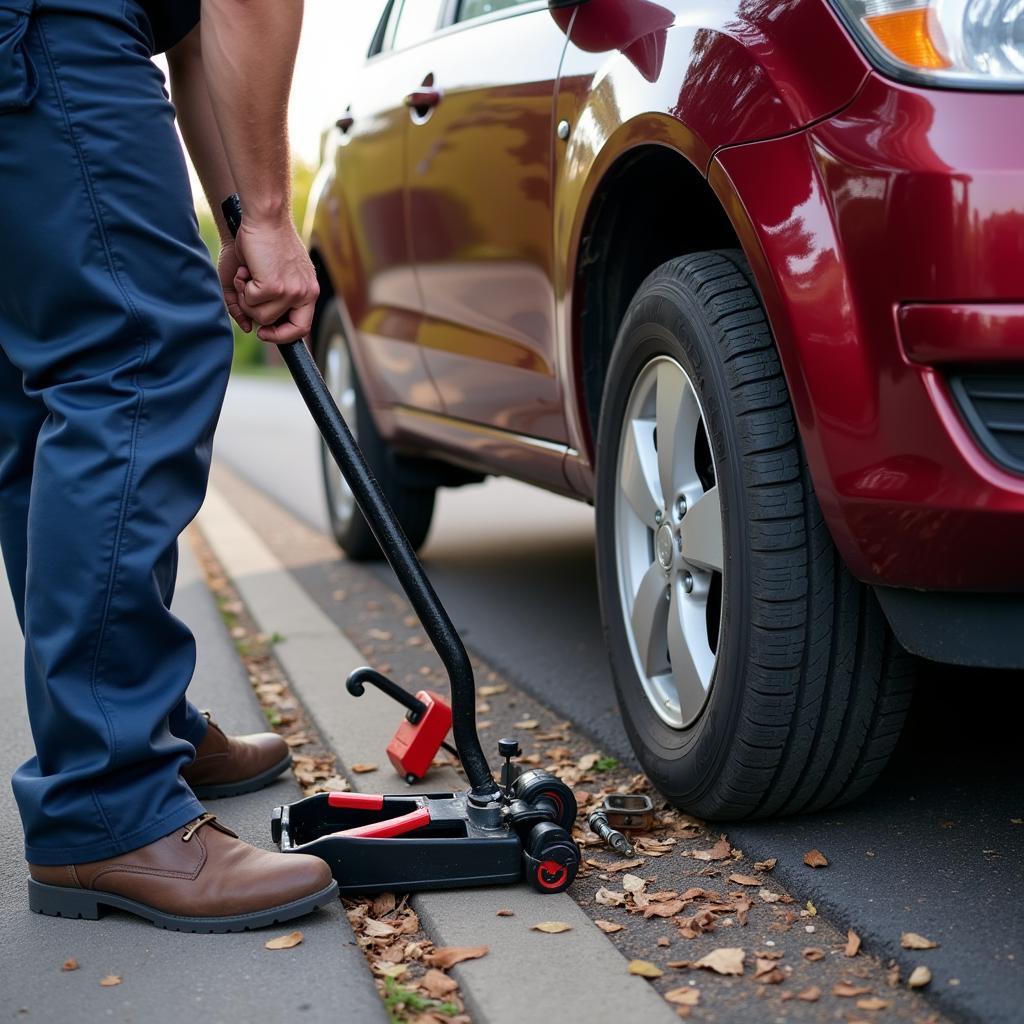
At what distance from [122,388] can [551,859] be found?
96cm

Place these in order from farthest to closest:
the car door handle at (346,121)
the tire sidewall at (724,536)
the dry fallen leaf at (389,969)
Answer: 1. the car door handle at (346,121)
2. the tire sidewall at (724,536)
3. the dry fallen leaf at (389,969)

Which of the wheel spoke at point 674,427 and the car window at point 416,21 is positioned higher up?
the car window at point 416,21

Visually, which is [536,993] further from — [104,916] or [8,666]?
[8,666]

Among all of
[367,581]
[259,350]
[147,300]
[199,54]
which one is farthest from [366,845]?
Answer: [259,350]

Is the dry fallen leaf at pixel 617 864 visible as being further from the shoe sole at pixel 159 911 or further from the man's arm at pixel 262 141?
the man's arm at pixel 262 141

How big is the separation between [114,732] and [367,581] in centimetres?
298

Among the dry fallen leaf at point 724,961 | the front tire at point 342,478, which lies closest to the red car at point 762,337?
the dry fallen leaf at point 724,961

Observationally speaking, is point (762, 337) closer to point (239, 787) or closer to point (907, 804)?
point (907, 804)

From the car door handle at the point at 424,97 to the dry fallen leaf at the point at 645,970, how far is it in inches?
87.7

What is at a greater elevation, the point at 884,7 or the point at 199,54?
the point at 884,7

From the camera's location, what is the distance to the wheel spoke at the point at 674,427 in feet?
8.02

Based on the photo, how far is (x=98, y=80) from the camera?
203 centimetres

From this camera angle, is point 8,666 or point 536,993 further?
point 8,666

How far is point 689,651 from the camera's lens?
2.45 metres
